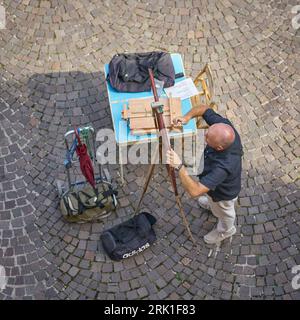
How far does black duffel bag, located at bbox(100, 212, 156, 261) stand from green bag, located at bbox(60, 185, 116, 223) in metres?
0.30

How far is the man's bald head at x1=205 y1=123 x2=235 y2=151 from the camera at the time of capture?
604 cm

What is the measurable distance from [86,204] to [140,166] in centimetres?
113

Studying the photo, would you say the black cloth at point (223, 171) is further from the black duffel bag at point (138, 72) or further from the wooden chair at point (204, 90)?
the black duffel bag at point (138, 72)

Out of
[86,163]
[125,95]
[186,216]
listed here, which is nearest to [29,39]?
[125,95]

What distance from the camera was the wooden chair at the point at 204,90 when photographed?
24.9ft

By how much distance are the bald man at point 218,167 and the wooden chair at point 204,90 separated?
0.66 meters
